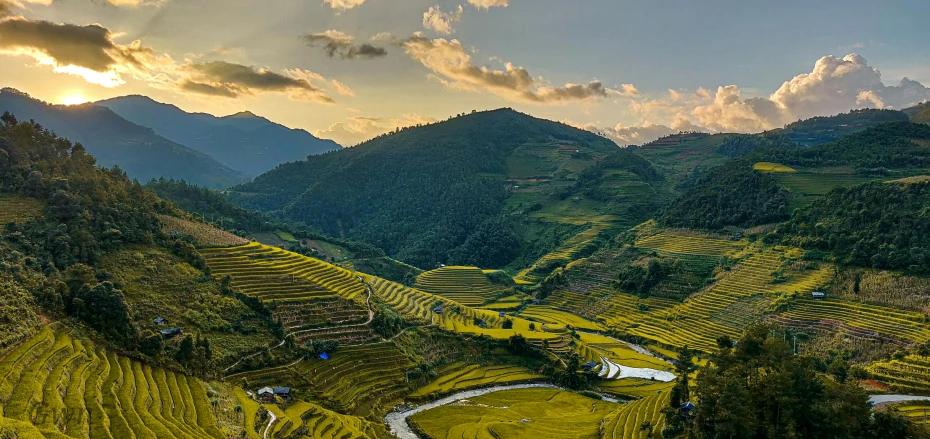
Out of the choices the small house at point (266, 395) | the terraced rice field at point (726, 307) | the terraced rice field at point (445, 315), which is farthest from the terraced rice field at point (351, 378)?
the terraced rice field at point (726, 307)

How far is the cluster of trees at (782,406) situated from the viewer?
951 inches

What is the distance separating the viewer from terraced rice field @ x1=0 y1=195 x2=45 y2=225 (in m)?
43.5

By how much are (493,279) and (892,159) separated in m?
65.7

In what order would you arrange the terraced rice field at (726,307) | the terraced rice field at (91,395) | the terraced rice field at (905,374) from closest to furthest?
the terraced rice field at (91,395), the terraced rice field at (905,374), the terraced rice field at (726,307)

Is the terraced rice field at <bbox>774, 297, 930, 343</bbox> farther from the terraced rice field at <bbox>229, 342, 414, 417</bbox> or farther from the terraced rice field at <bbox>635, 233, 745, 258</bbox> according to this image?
the terraced rice field at <bbox>229, 342, 414, 417</bbox>

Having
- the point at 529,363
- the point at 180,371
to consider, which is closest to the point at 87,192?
the point at 180,371

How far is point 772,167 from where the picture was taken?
90.1 metres

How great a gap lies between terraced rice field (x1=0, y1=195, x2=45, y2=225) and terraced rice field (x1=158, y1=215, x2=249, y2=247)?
10.6 metres

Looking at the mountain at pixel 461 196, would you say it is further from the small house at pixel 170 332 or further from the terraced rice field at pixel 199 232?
the small house at pixel 170 332

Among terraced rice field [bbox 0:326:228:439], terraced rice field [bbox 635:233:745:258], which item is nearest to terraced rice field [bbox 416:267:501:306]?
terraced rice field [bbox 635:233:745:258]

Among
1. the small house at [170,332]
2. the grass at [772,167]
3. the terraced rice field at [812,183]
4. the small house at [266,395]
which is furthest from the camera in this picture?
the grass at [772,167]

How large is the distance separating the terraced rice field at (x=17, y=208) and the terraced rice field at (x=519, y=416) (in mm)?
37752

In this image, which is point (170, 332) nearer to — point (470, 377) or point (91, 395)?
point (91, 395)

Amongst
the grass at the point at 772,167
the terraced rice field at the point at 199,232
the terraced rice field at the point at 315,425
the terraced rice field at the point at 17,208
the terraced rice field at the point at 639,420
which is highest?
the grass at the point at 772,167
